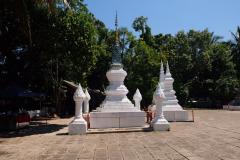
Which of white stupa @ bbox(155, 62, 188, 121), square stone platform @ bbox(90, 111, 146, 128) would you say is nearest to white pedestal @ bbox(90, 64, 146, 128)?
square stone platform @ bbox(90, 111, 146, 128)

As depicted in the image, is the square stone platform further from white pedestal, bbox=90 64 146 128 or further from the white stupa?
the white stupa

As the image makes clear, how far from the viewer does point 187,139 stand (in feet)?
46.4

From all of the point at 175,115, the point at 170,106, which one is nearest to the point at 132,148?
the point at 175,115

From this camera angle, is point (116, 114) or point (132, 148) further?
point (116, 114)

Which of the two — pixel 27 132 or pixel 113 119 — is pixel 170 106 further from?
pixel 27 132

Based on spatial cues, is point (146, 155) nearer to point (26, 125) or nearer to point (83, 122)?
point (83, 122)

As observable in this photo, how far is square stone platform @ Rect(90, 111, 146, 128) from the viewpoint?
18.8 meters

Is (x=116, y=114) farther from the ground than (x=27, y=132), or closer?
farther from the ground

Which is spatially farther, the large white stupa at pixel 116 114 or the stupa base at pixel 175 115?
the stupa base at pixel 175 115

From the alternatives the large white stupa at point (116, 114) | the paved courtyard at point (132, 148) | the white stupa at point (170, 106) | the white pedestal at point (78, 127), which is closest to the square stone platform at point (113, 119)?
the large white stupa at point (116, 114)

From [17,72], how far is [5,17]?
264 inches

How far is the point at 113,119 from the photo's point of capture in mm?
18828

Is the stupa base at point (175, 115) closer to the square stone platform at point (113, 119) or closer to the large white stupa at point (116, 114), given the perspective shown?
the large white stupa at point (116, 114)

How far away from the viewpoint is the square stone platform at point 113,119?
61.6 ft
